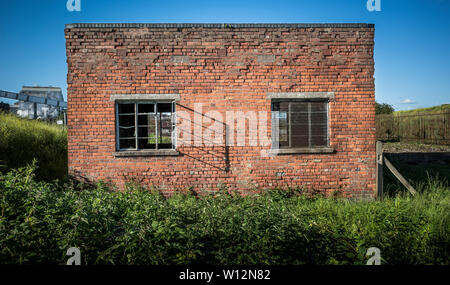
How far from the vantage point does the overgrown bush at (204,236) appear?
2.73m

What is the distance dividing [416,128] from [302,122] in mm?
14271

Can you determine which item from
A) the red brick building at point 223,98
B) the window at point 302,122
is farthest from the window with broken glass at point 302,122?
the red brick building at point 223,98

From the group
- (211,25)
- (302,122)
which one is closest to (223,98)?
(211,25)

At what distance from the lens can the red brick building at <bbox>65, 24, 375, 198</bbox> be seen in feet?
19.5

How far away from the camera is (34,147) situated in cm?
848

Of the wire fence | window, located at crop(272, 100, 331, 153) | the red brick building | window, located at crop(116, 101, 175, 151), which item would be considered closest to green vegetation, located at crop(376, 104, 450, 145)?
→ the wire fence

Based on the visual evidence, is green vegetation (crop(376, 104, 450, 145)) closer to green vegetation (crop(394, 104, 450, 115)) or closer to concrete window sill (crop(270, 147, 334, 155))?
green vegetation (crop(394, 104, 450, 115))

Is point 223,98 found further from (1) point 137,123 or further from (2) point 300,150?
(2) point 300,150

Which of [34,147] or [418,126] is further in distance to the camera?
[418,126]

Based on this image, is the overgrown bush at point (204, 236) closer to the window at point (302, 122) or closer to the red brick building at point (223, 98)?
the red brick building at point (223, 98)
